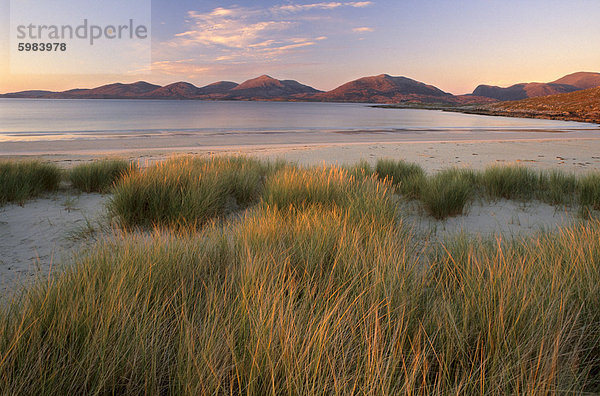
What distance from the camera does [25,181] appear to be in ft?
15.8

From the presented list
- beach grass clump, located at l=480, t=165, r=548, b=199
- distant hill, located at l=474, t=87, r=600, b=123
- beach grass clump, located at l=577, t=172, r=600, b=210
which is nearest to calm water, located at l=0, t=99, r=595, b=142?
distant hill, located at l=474, t=87, r=600, b=123

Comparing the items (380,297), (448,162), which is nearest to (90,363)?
(380,297)

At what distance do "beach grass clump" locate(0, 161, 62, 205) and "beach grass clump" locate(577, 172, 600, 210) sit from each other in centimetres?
743

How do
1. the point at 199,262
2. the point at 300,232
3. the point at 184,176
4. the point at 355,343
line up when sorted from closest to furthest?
the point at 355,343
the point at 199,262
the point at 300,232
the point at 184,176

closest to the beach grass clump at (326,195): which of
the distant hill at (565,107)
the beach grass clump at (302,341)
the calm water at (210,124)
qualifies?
the beach grass clump at (302,341)

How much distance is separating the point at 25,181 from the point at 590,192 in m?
7.91

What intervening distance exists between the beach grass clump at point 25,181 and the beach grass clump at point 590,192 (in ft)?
24.4

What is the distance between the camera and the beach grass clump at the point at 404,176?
4.90 metres

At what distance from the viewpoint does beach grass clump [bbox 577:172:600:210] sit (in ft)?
14.3

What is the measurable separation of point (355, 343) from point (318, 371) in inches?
11.3

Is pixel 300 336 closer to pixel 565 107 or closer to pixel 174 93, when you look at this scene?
pixel 565 107

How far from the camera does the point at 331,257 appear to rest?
2.13m

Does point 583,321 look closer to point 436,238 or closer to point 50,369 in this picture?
point 436,238

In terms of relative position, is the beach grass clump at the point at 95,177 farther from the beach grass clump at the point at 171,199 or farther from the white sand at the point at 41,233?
the beach grass clump at the point at 171,199
